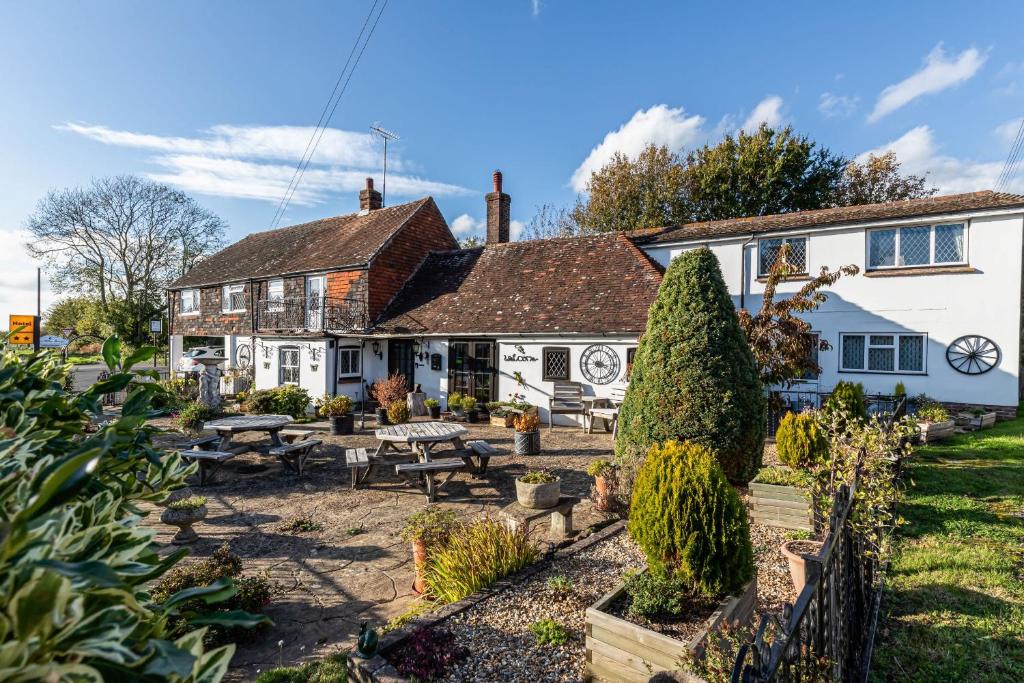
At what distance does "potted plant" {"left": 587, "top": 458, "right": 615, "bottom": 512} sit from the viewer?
7.67 m

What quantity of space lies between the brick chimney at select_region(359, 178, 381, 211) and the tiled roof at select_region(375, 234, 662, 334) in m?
5.62

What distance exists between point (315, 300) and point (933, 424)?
2051cm

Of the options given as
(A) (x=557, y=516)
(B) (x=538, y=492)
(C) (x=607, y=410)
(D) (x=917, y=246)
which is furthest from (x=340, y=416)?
(D) (x=917, y=246)

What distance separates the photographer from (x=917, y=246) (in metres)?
15.0

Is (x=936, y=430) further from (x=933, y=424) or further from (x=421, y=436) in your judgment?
(x=421, y=436)

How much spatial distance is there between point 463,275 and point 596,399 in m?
8.33

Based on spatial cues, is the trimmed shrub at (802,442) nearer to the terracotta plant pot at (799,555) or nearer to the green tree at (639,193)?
the terracotta plant pot at (799,555)

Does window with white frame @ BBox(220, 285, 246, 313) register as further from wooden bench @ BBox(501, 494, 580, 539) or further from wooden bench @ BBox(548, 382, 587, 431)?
wooden bench @ BBox(501, 494, 580, 539)

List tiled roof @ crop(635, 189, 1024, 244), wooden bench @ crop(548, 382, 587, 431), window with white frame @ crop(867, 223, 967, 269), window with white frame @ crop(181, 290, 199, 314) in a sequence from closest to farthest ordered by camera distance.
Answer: tiled roof @ crop(635, 189, 1024, 244) → window with white frame @ crop(867, 223, 967, 269) → wooden bench @ crop(548, 382, 587, 431) → window with white frame @ crop(181, 290, 199, 314)

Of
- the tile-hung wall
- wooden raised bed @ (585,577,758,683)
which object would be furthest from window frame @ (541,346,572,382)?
wooden raised bed @ (585,577,758,683)

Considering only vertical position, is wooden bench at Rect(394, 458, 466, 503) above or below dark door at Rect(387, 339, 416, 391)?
below

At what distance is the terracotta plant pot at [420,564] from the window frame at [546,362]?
1052 centimetres

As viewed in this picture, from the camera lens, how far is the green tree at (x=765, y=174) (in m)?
27.2

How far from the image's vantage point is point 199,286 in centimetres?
2606
